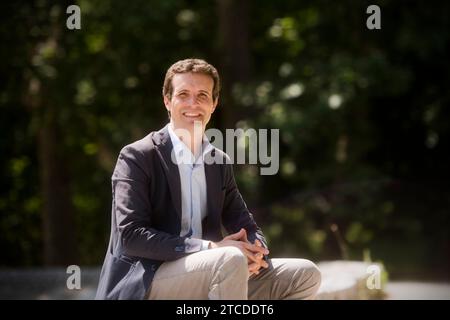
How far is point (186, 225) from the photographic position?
2.85m

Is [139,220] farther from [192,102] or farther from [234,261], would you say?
[192,102]

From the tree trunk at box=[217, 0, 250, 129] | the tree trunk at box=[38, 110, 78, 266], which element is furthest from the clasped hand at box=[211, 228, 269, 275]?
the tree trunk at box=[38, 110, 78, 266]

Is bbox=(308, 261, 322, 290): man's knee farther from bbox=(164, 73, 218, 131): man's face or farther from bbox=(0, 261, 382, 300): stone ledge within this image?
bbox=(0, 261, 382, 300): stone ledge

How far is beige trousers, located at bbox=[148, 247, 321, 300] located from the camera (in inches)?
101

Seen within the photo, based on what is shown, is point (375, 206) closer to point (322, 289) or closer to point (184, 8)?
point (184, 8)

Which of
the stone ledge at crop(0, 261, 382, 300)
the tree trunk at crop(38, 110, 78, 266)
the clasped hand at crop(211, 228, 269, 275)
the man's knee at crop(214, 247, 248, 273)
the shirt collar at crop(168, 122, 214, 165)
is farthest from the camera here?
the tree trunk at crop(38, 110, 78, 266)

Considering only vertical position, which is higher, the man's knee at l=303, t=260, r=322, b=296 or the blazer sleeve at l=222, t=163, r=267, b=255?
the blazer sleeve at l=222, t=163, r=267, b=255

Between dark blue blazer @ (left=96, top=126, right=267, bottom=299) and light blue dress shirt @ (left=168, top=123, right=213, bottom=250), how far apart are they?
0.02 metres

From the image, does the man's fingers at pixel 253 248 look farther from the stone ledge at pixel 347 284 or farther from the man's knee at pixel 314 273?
the stone ledge at pixel 347 284

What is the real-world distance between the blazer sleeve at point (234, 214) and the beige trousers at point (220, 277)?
0.18 metres

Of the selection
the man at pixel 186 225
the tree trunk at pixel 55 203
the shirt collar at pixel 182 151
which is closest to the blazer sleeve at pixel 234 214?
the man at pixel 186 225

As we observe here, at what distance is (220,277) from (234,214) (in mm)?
549

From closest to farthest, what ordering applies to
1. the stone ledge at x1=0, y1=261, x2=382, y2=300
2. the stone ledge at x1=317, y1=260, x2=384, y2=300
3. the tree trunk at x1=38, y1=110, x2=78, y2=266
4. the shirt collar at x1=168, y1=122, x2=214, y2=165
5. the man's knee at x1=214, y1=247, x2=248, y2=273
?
the man's knee at x1=214, y1=247, x2=248, y2=273, the shirt collar at x1=168, y1=122, x2=214, y2=165, the stone ledge at x1=317, y1=260, x2=384, y2=300, the stone ledge at x1=0, y1=261, x2=382, y2=300, the tree trunk at x1=38, y1=110, x2=78, y2=266

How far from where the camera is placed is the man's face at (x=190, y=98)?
2896 mm
